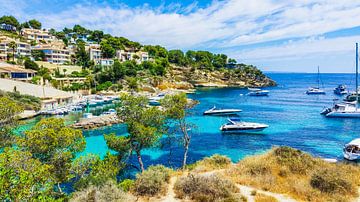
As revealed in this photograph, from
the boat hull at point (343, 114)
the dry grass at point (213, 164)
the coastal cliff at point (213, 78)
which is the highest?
the coastal cliff at point (213, 78)

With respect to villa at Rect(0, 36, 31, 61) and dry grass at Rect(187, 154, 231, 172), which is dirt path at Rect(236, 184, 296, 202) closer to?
dry grass at Rect(187, 154, 231, 172)

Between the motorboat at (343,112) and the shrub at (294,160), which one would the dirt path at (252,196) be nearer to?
the shrub at (294,160)

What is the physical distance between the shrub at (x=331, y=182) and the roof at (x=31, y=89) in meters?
55.0

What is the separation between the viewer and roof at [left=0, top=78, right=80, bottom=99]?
5181cm

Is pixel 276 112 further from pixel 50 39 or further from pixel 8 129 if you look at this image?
pixel 50 39

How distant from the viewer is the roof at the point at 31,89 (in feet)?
170

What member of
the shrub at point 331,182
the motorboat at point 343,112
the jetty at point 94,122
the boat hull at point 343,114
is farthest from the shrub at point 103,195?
the motorboat at point 343,112

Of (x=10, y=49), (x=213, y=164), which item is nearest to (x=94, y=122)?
(x=213, y=164)

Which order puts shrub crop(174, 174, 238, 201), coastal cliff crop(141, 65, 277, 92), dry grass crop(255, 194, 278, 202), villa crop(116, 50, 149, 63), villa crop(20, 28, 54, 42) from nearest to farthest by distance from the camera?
1. dry grass crop(255, 194, 278, 202)
2. shrub crop(174, 174, 238, 201)
3. villa crop(20, 28, 54, 42)
4. coastal cliff crop(141, 65, 277, 92)
5. villa crop(116, 50, 149, 63)

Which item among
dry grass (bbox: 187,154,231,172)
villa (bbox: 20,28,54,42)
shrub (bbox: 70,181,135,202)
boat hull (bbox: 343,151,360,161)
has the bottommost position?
boat hull (bbox: 343,151,360,161)

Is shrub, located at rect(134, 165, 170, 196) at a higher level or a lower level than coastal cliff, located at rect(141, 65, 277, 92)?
lower

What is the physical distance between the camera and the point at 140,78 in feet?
264

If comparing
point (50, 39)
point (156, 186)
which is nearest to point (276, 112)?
point (156, 186)

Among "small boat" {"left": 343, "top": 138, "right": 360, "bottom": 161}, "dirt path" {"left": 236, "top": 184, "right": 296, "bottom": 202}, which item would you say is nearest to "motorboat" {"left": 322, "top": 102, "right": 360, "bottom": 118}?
"small boat" {"left": 343, "top": 138, "right": 360, "bottom": 161}
